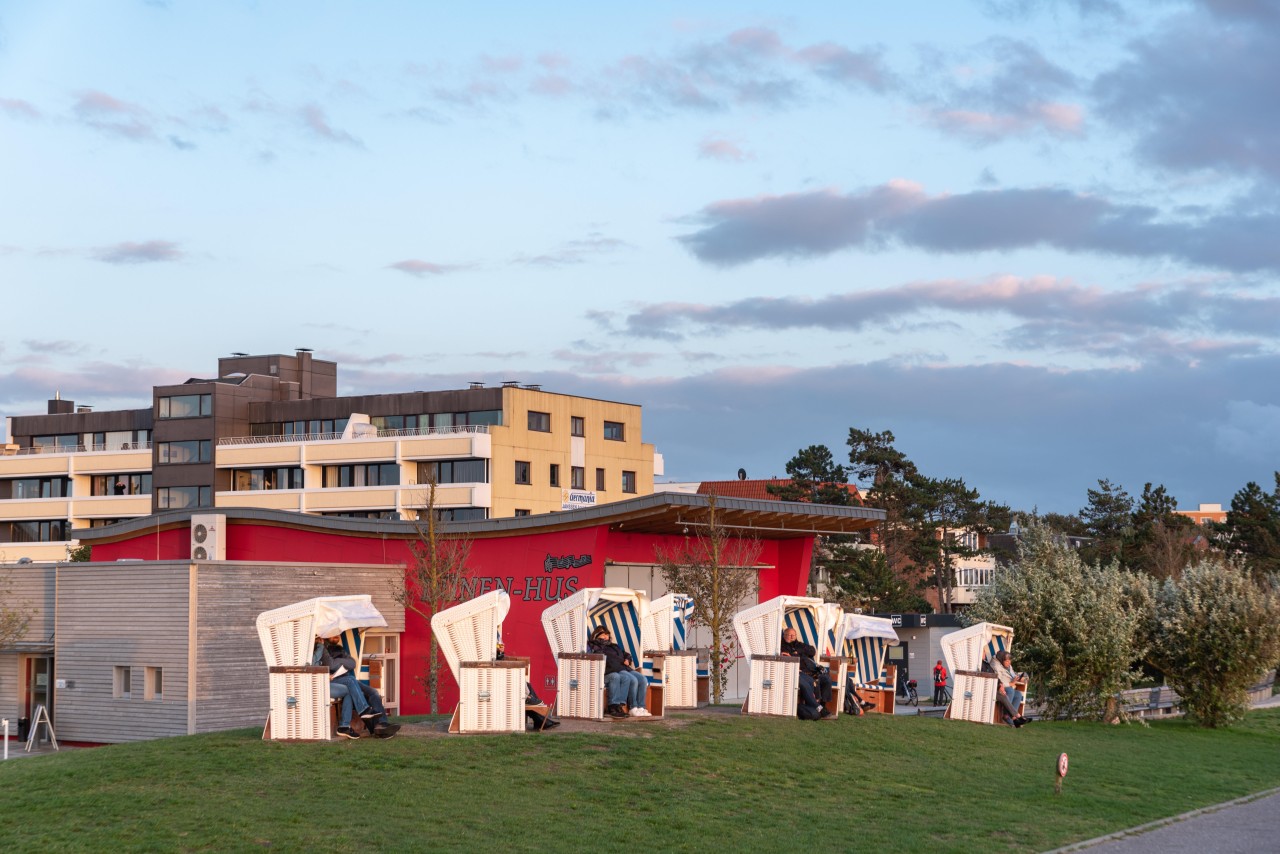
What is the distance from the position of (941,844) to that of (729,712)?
9.18 meters

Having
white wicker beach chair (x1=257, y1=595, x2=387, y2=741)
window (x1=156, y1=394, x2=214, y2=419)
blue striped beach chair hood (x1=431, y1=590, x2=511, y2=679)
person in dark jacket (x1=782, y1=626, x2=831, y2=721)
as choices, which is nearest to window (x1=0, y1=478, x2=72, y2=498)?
window (x1=156, y1=394, x2=214, y2=419)

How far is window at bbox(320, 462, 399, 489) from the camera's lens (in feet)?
267

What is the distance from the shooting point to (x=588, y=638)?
21.9 meters

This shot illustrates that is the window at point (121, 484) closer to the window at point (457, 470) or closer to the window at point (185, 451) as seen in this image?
the window at point (185, 451)

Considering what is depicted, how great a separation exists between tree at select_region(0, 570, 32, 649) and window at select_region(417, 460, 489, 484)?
4188 cm

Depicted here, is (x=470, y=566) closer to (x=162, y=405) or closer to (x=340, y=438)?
(x=340, y=438)

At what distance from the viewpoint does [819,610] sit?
24859 millimetres

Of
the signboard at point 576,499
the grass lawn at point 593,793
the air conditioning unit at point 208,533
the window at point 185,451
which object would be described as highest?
the window at point 185,451

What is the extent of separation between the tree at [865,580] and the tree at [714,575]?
30.2 m

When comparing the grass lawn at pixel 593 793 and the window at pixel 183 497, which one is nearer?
the grass lawn at pixel 593 793

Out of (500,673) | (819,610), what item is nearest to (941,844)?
(500,673)

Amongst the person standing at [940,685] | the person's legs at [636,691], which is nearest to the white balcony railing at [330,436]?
the person standing at [940,685]

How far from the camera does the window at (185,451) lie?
288ft

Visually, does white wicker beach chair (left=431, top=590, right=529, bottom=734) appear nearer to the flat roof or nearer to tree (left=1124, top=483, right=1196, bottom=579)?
the flat roof
